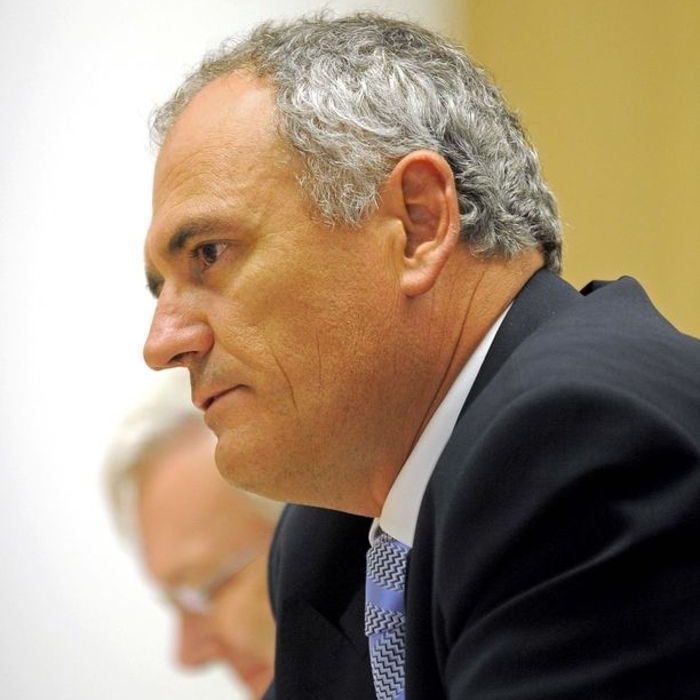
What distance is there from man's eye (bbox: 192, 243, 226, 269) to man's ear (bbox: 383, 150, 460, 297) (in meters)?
0.18

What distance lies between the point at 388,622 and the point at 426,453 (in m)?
0.18

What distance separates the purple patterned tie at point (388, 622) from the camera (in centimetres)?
136

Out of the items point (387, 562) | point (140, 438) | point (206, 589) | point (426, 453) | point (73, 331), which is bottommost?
point (387, 562)

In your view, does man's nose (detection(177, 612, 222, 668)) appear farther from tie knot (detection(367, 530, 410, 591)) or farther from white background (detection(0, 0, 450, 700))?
tie knot (detection(367, 530, 410, 591))

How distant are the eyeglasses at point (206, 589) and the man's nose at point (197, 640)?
0.02 m

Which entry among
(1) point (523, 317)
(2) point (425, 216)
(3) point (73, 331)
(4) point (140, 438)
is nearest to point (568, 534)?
(1) point (523, 317)

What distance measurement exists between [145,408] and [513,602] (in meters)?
1.79

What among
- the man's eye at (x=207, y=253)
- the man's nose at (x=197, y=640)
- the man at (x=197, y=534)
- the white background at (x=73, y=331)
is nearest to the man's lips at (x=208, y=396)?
the man's eye at (x=207, y=253)

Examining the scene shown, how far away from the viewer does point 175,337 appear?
1425 millimetres

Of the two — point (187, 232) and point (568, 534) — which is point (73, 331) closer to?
point (187, 232)

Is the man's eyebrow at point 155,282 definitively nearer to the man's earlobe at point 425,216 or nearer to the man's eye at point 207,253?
the man's eye at point 207,253

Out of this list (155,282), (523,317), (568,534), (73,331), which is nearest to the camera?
(568,534)

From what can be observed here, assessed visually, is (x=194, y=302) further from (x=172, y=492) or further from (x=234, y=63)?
(x=172, y=492)

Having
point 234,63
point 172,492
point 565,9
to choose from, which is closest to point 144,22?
point 565,9
